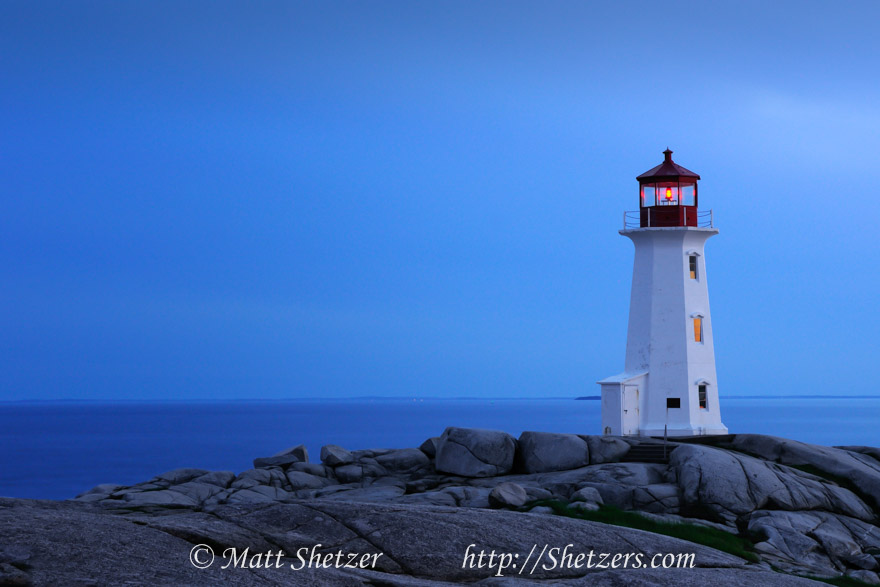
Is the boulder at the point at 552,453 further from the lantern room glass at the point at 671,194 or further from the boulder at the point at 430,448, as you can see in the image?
the lantern room glass at the point at 671,194

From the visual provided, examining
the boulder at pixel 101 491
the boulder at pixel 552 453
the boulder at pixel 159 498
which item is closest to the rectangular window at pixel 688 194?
the boulder at pixel 552 453

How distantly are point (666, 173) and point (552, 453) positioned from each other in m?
12.8

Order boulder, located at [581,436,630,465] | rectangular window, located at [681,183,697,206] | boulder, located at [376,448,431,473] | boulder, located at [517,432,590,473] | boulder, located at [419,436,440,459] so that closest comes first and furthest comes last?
1. boulder, located at [517,432,590,473]
2. boulder, located at [581,436,630,465]
3. boulder, located at [376,448,431,473]
4. boulder, located at [419,436,440,459]
5. rectangular window, located at [681,183,697,206]

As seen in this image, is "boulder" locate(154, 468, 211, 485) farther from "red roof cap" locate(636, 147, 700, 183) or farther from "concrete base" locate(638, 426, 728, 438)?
"red roof cap" locate(636, 147, 700, 183)

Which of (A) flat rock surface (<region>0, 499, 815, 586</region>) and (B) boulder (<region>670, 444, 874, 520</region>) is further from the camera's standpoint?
(B) boulder (<region>670, 444, 874, 520</region>)

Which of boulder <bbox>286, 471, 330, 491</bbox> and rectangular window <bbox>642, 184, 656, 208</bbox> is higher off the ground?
rectangular window <bbox>642, 184, 656, 208</bbox>

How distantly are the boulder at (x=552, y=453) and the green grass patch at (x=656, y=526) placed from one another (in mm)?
5417

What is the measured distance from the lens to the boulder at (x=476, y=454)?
29.0 meters

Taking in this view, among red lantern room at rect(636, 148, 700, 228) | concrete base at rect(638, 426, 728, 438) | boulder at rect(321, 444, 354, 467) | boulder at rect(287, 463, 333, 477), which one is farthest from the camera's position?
red lantern room at rect(636, 148, 700, 228)

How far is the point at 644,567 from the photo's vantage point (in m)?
14.2

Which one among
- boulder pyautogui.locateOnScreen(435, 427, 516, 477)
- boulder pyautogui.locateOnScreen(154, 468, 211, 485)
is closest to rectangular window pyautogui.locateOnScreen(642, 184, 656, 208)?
boulder pyautogui.locateOnScreen(435, 427, 516, 477)

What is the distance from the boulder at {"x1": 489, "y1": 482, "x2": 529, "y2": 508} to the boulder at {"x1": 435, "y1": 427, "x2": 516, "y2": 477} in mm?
5108

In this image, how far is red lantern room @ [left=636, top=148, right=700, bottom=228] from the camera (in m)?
35.3

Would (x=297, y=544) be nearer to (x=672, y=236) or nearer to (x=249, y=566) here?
(x=249, y=566)
